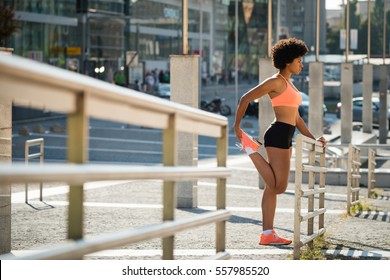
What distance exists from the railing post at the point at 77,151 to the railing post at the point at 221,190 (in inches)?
98.4

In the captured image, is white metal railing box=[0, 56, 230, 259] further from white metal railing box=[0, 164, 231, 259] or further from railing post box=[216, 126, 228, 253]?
railing post box=[216, 126, 228, 253]

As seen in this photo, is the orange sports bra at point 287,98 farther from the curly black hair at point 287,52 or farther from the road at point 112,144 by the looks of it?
the road at point 112,144

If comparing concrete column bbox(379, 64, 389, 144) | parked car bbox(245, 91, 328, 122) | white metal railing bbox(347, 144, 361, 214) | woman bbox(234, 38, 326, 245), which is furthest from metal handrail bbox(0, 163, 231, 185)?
parked car bbox(245, 91, 328, 122)

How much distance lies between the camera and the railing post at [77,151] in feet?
12.2

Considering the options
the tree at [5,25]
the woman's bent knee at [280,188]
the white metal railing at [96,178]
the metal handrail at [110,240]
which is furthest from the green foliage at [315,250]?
the tree at [5,25]

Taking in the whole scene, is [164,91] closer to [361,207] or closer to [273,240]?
[361,207]

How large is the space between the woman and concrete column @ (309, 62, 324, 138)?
1937 centimetres

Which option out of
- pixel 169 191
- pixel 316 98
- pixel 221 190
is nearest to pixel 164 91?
pixel 316 98

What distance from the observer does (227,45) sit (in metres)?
110
